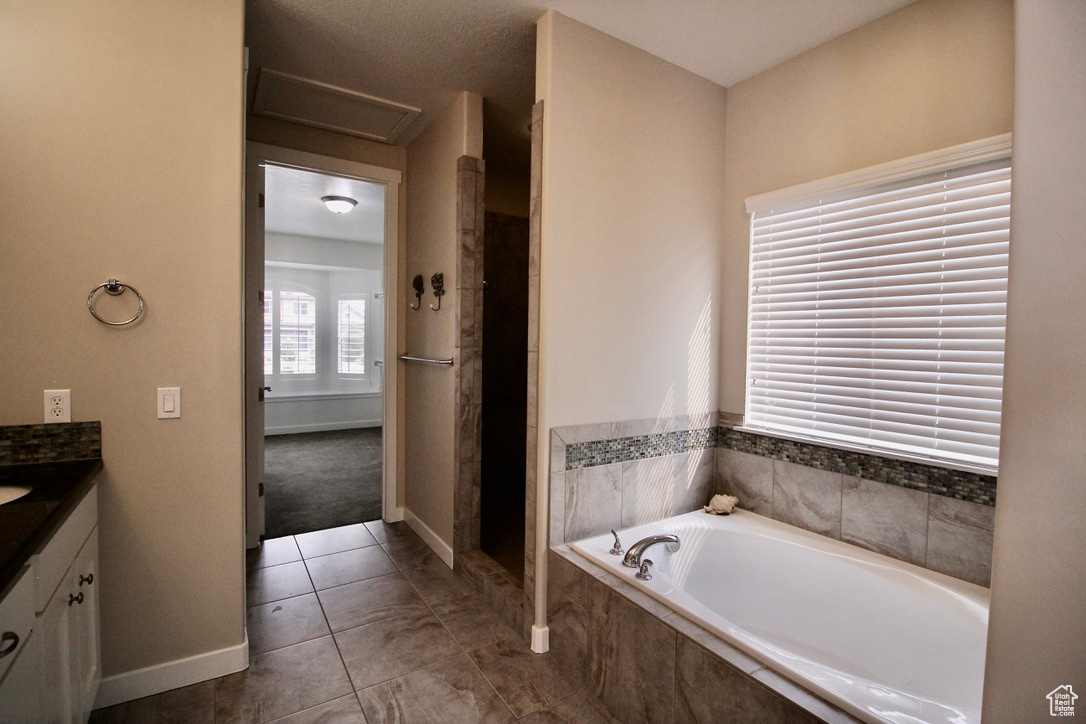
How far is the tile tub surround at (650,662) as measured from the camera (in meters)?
1.27

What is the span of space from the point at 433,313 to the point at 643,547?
1859 mm

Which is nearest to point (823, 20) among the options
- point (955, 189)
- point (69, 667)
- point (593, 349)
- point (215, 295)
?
point (955, 189)

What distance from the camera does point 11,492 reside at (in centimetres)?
141

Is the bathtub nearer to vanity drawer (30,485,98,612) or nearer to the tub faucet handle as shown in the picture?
the tub faucet handle

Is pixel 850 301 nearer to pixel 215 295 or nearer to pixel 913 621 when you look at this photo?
pixel 913 621

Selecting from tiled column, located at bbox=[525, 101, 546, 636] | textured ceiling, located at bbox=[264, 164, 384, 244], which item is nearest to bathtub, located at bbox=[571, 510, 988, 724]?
tiled column, located at bbox=[525, 101, 546, 636]

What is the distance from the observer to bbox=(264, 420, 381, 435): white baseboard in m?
6.96

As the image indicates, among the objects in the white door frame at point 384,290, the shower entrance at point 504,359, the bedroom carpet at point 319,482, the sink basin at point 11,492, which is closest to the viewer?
the sink basin at point 11,492

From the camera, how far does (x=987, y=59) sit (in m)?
1.76

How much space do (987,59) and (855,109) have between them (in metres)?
0.43

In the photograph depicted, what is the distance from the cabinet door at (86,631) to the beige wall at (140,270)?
0.08 meters

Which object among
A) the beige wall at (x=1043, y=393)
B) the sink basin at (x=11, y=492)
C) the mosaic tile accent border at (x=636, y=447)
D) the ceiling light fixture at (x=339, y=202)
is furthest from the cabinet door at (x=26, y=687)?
the ceiling light fixture at (x=339, y=202)

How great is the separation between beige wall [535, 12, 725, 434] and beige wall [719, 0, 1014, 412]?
102mm

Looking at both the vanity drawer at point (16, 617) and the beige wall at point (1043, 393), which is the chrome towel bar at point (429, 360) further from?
the beige wall at point (1043, 393)
